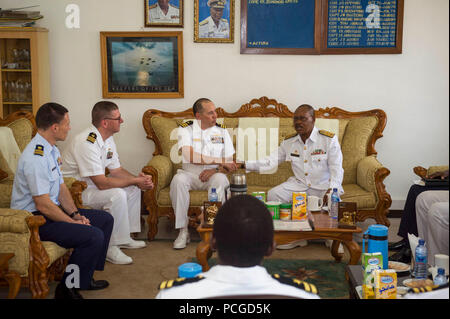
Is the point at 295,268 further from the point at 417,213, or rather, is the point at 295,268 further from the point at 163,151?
the point at 163,151

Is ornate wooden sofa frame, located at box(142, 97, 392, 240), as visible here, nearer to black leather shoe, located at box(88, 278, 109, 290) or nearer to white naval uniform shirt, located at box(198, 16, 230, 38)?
white naval uniform shirt, located at box(198, 16, 230, 38)

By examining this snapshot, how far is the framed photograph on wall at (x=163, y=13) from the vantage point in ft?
14.9

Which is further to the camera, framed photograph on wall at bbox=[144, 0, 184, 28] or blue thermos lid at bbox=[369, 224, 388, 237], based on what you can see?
framed photograph on wall at bbox=[144, 0, 184, 28]

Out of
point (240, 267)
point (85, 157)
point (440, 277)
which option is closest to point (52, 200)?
point (85, 157)

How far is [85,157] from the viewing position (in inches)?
135

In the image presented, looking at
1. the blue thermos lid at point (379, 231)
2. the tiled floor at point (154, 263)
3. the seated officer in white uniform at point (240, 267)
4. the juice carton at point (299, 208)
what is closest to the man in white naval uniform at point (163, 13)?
the tiled floor at point (154, 263)

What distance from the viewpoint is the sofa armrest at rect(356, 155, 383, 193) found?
12.7 ft

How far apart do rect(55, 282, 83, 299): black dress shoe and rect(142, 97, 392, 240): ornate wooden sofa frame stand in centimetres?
124

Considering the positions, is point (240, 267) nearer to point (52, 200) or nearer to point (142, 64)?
point (52, 200)

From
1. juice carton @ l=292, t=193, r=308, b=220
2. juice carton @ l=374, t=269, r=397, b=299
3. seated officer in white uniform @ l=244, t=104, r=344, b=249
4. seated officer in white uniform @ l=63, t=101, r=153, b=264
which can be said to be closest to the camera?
juice carton @ l=374, t=269, r=397, b=299

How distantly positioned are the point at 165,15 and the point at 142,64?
498mm

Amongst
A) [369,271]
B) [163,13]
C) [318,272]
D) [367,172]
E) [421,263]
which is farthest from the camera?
[163,13]

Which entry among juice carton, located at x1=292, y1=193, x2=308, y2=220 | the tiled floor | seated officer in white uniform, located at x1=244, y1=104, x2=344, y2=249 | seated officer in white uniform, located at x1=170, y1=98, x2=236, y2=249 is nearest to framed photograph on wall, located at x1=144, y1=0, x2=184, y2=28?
seated officer in white uniform, located at x1=170, y1=98, x2=236, y2=249

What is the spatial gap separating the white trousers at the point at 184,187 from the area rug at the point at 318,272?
51cm
